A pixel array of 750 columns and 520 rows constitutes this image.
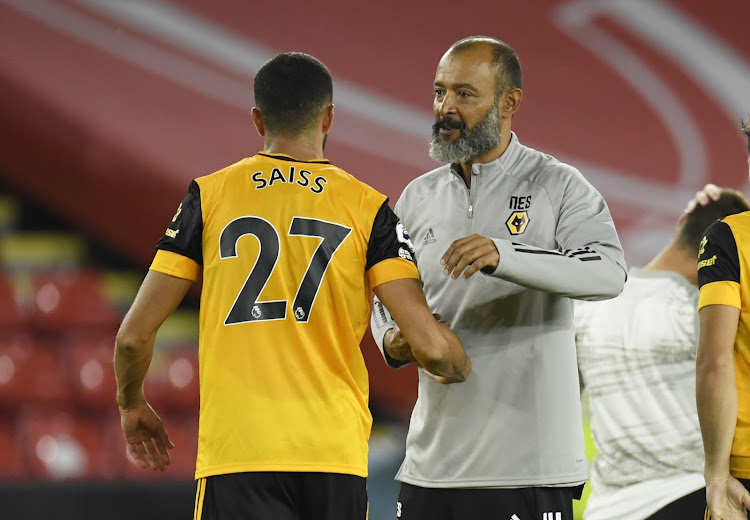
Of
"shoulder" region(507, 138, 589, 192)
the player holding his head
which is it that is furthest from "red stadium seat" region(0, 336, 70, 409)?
"shoulder" region(507, 138, 589, 192)

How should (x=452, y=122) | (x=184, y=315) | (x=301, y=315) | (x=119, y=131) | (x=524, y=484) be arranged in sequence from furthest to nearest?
(x=184, y=315) → (x=119, y=131) → (x=452, y=122) → (x=524, y=484) → (x=301, y=315)

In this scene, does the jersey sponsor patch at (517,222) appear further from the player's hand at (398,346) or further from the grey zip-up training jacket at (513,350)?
the player's hand at (398,346)

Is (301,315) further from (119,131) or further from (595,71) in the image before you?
(595,71)

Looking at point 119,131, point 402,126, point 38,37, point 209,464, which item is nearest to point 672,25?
point 402,126

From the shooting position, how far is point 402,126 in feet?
25.2

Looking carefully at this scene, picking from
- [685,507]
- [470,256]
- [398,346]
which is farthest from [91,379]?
[470,256]

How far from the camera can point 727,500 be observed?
2.62m

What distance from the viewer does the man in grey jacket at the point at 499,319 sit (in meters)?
2.97

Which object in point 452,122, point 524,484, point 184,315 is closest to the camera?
Result: point 524,484

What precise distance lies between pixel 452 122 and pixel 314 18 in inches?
189

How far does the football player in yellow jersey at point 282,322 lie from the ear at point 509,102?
2.23 feet

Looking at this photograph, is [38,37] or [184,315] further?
[184,315]

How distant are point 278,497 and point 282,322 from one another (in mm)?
420

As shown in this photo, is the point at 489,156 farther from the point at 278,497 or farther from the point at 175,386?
the point at 175,386
